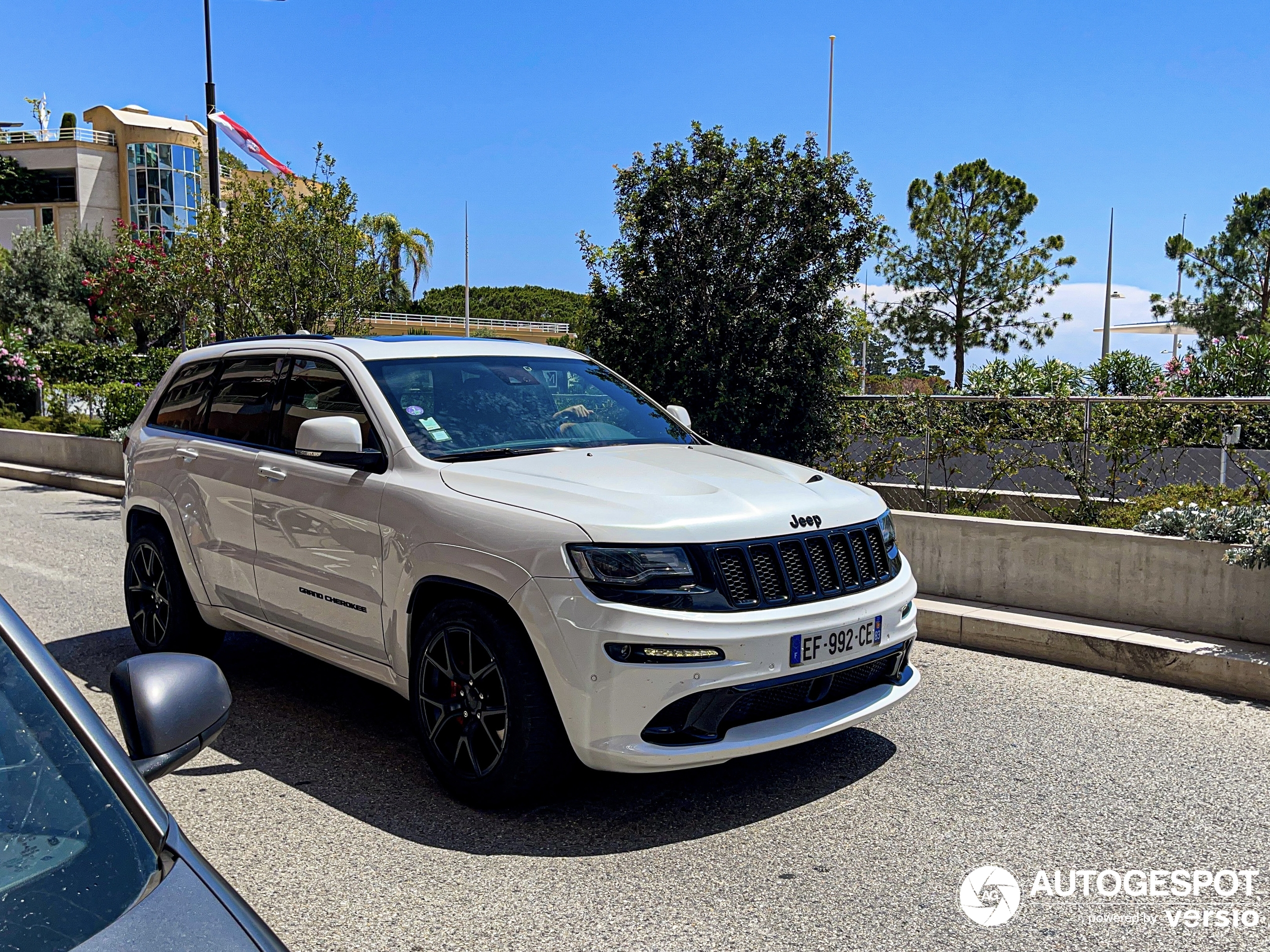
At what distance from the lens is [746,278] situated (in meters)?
10.1

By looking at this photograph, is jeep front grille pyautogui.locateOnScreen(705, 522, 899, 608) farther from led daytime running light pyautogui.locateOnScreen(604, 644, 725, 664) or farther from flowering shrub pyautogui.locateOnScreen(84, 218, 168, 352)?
flowering shrub pyautogui.locateOnScreen(84, 218, 168, 352)

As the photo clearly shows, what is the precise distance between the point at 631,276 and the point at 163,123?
77.4m

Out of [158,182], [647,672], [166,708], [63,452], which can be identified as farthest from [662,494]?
[158,182]

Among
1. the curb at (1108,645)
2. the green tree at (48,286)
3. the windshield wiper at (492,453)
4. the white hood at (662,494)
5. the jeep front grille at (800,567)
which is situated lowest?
the curb at (1108,645)

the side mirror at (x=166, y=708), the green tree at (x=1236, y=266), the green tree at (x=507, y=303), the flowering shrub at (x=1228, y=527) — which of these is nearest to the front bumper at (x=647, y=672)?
the side mirror at (x=166, y=708)

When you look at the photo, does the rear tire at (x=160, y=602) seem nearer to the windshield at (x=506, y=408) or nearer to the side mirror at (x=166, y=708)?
the windshield at (x=506, y=408)

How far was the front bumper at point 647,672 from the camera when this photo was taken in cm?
386

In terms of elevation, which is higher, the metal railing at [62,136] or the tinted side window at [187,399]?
the metal railing at [62,136]

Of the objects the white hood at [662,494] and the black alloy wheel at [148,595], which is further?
the black alloy wheel at [148,595]

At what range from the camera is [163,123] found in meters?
76.8

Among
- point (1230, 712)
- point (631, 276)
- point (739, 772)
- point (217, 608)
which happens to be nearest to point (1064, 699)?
point (1230, 712)

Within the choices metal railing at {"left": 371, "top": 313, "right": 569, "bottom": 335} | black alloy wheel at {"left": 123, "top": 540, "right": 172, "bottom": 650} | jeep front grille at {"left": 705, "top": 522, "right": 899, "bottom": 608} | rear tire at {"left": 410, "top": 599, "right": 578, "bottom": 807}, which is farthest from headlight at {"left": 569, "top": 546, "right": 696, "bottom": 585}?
metal railing at {"left": 371, "top": 313, "right": 569, "bottom": 335}

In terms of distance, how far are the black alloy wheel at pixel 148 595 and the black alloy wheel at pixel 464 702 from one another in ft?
8.35

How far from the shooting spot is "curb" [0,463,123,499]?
51.5 ft
